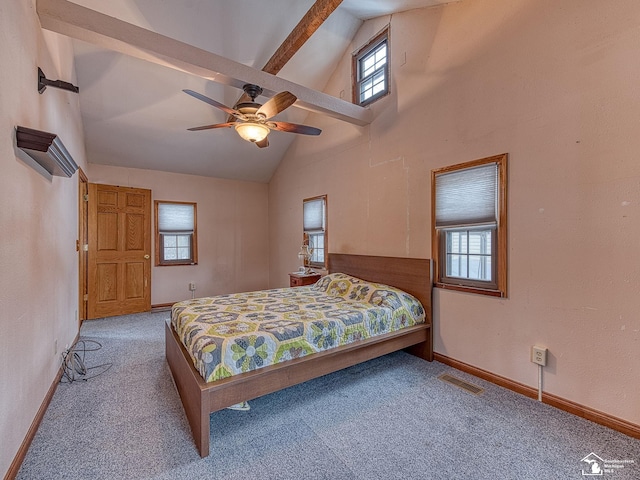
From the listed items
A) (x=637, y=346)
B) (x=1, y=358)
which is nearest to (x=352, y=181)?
(x=637, y=346)

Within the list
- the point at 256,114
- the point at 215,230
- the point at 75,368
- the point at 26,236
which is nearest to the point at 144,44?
the point at 256,114

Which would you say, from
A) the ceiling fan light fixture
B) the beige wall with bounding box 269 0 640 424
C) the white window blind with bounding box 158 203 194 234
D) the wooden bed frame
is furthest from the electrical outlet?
the white window blind with bounding box 158 203 194 234

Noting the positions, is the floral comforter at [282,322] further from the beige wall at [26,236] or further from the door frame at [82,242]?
the door frame at [82,242]

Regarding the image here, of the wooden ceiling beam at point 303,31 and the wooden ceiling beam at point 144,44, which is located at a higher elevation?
the wooden ceiling beam at point 303,31

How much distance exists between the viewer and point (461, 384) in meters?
2.60

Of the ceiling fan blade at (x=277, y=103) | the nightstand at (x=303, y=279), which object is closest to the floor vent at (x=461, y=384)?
the nightstand at (x=303, y=279)

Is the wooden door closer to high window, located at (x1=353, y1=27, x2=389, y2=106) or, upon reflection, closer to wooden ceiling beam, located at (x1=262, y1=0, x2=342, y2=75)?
wooden ceiling beam, located at (x1=262, y1=0, x2=342, y2=75)

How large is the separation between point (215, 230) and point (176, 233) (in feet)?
2.33

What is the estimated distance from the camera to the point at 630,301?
6.29ft

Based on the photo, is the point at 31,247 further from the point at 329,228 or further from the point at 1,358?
the point at 329,228

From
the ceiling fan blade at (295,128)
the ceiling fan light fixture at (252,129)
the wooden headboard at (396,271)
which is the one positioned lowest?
the wooden headboard at (396,271)

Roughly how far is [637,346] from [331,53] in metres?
4.45

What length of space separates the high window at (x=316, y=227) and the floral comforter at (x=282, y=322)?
122cm

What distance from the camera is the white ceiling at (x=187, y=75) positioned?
10.5 feet
